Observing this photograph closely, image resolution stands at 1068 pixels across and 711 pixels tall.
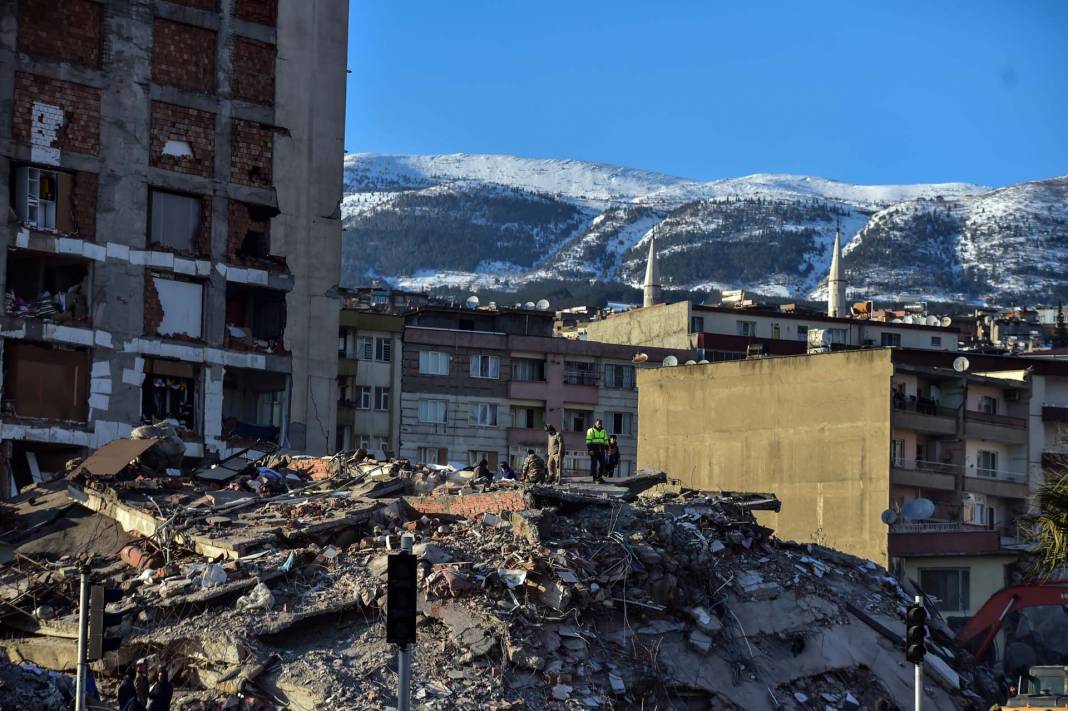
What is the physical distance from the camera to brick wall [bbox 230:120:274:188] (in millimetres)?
58125

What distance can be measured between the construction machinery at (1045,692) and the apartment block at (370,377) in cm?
4449

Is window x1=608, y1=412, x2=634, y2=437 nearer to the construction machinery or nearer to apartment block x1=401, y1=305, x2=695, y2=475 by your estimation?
apartment block x1=401, y1=305, x2=695, y2=475

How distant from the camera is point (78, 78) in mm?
54125

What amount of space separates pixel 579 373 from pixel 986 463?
1909cm

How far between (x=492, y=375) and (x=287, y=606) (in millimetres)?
50170

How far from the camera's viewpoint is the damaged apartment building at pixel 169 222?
52.7 metres

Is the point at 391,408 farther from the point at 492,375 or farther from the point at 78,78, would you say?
the point at 78,78

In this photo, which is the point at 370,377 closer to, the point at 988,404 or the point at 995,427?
the point at 988,404

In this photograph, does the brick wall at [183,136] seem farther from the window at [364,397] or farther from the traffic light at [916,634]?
the traffic light at [916,634]

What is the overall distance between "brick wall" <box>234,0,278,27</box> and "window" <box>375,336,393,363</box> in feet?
68.7

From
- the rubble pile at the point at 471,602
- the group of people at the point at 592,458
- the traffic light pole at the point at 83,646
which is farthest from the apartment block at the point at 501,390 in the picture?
the traffic light pole at the point at 83,646

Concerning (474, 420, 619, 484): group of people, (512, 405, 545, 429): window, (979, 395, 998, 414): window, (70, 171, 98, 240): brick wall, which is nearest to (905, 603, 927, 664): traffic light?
→ (474, 420, 619, 484): group of people

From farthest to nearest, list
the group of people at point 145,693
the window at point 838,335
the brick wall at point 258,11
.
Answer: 1. the window at point 838,335
2. the brick wall at point 258,11
3. the group of people at point 145,693

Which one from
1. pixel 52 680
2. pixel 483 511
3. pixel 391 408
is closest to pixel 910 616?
pixel 483 511
